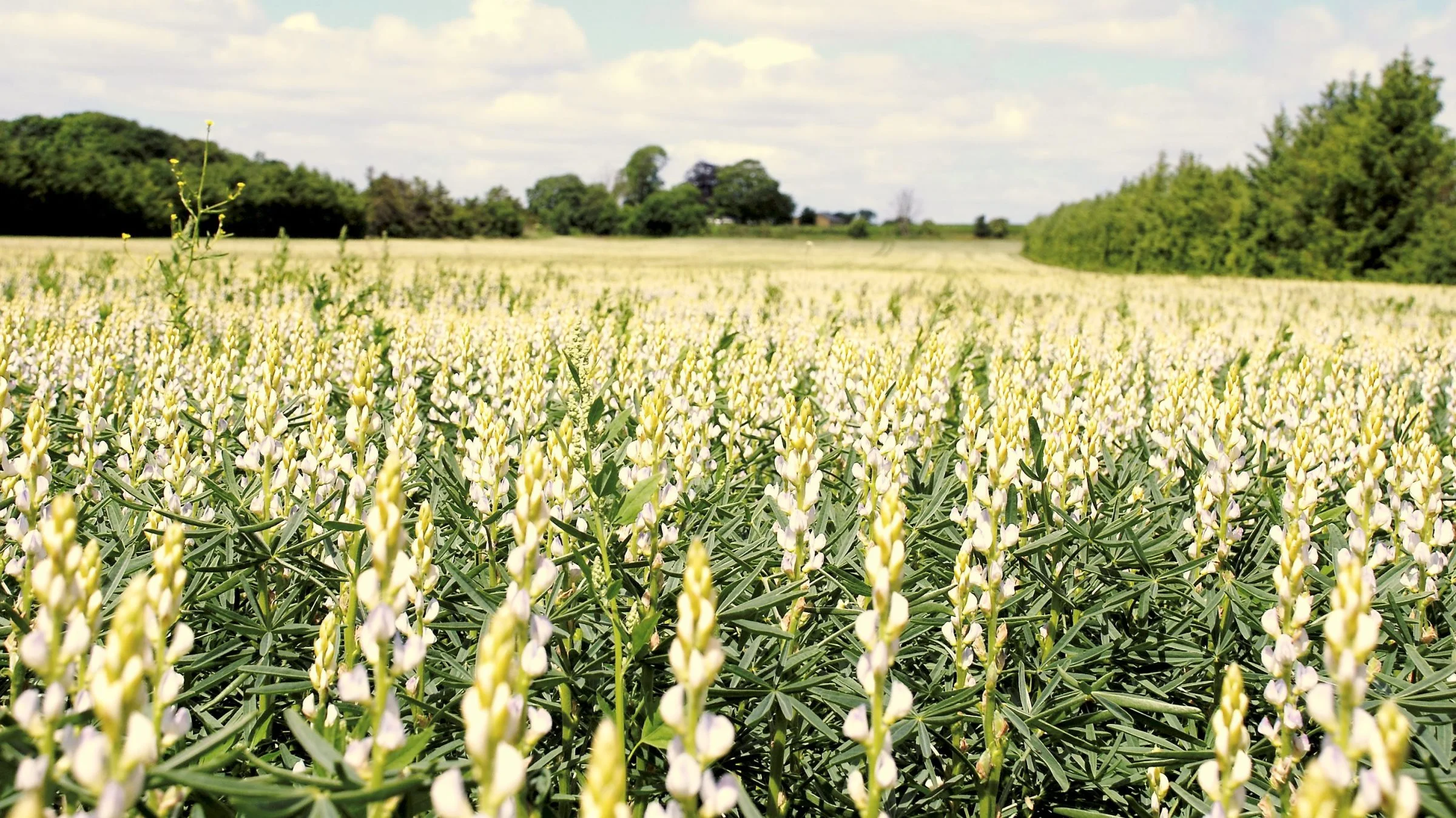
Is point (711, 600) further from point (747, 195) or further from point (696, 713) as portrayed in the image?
point (747, 195)

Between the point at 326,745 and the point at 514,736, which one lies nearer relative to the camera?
the point at 514,736

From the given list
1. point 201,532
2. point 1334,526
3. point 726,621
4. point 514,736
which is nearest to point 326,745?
point 514,736

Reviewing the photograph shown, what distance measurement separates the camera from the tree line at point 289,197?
54688 millimetres

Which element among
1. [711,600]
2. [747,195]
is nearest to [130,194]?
[711,600]

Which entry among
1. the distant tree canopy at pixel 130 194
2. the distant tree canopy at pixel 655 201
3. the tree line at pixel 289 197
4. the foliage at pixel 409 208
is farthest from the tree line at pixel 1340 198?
the distant tree canopy at pixel 655 201

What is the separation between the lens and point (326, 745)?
133 cm

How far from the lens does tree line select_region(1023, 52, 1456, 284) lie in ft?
119

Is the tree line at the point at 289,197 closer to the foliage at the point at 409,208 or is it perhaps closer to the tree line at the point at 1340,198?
the foliage at the point at 409,208

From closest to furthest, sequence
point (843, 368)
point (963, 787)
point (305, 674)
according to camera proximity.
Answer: point (305, 674), point (963, 787), point (843, 368)

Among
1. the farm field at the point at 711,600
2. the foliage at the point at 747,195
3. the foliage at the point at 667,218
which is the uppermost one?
the foliage at the point at 747,195

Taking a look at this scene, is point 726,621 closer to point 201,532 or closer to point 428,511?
point 428,511

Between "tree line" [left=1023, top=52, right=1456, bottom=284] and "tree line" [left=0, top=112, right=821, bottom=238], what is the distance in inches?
1496

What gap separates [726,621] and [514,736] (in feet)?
3.78

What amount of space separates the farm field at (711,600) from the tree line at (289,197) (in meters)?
13.8
